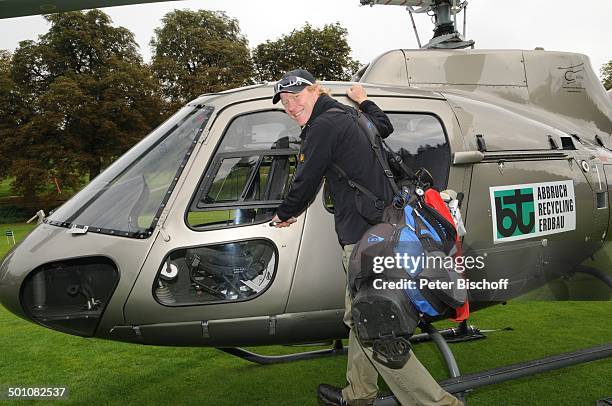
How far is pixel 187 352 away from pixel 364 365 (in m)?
2.80

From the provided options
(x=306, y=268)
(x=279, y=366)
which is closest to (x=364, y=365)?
(x=306, y=268)

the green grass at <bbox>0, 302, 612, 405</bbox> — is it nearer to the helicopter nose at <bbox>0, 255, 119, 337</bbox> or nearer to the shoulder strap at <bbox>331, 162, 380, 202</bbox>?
the helicopter nose at <bbox>0, 255, 119, 337</bbox>

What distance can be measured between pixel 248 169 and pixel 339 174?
2.82ft

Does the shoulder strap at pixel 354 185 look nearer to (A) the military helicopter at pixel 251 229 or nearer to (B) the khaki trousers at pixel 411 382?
(B) the khaki trousers at pixel 411 382

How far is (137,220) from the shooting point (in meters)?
2.80

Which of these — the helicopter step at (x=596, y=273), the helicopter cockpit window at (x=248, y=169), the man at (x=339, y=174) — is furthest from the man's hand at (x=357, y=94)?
the helicopter step at (x=596, y=273)

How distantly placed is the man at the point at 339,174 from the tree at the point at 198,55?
27232mm

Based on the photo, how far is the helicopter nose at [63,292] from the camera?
2727 mm

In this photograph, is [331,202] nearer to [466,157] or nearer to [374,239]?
[374,239]

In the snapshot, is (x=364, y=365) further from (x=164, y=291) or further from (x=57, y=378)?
(x=57, y=378)

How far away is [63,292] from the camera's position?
9.82 feet

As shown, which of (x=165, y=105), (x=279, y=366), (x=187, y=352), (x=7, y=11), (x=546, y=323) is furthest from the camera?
(x=165, y=105)

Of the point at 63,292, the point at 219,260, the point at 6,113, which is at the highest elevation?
the point at 6,113

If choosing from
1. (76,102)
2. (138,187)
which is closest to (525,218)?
(138,187)
